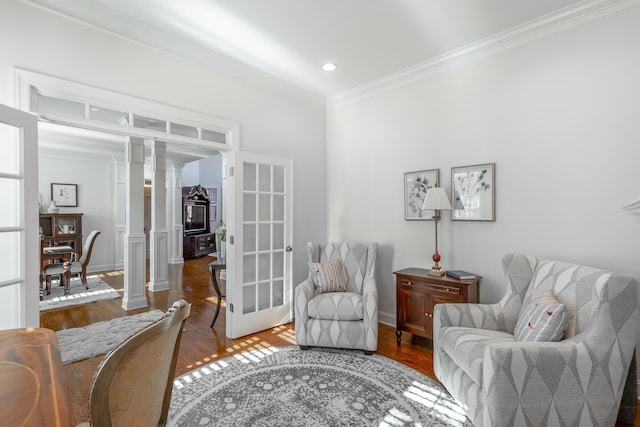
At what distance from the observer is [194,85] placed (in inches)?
118

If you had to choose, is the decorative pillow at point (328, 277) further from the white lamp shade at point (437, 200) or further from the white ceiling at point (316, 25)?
the white ceiling at point (316, 25)

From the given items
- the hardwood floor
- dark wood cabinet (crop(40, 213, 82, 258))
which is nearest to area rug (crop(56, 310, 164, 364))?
the hardwood floor

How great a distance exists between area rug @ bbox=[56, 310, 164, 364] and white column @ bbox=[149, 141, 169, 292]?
149cm

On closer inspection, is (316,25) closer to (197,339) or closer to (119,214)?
(197,339)

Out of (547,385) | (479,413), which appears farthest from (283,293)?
(547,385)

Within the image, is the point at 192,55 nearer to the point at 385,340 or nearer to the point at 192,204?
the point at 385,340

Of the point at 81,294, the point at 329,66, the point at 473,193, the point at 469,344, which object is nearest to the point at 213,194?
the point at 81,294

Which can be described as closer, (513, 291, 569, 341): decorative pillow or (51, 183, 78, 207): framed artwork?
(513, 291, 569, 341): decorative pillow

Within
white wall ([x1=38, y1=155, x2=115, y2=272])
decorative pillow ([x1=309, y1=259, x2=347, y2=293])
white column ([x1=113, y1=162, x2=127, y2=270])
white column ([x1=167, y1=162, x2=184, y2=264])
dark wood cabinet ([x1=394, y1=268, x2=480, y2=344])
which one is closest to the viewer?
dark wood cabinet ([x1=394, y1=268, x2=480, y2=344])

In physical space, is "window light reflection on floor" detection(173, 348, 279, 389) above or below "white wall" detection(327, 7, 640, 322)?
below

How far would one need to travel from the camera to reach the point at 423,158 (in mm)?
3367

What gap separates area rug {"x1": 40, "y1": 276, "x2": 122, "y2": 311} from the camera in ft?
A: 14.9

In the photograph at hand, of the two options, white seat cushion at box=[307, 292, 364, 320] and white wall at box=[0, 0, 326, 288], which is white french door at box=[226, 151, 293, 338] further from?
white seat cushion at box=[307, 292, 364, 320]

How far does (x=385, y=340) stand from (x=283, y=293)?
126 centimetres
